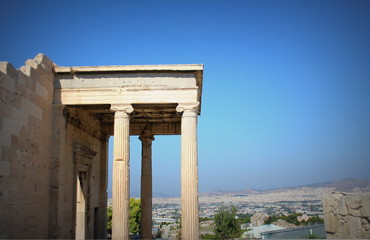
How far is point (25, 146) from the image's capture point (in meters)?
13.1

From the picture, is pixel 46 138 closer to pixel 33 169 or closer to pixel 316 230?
pixel 33 169

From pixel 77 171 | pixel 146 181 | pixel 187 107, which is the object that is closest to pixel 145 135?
pixel 146 181

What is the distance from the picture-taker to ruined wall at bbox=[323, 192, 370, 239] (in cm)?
1105

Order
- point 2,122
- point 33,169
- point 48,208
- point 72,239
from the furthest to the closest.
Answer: point 72,239 → point 48,208 → point 33,169 → point 2,122

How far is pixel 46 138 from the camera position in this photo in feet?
48.6

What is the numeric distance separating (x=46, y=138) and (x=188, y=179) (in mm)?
6098

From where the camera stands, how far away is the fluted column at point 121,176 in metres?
14.1

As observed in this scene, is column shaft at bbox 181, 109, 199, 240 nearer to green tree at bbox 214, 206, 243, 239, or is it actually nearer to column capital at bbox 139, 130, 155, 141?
column capital at bbox 139, 130, 155, 141

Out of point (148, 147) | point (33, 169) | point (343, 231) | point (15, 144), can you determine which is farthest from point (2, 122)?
point (343, 231)

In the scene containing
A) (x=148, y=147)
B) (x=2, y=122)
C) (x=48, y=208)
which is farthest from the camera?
(x=148, y=147)

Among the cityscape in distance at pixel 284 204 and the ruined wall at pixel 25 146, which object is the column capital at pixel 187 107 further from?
the cityscape in distance at pixel 284 204

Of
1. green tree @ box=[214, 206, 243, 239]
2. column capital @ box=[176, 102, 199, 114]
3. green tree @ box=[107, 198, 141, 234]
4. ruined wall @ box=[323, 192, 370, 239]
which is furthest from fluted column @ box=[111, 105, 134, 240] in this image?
green tree @ box=[107, 198, 141, 234]

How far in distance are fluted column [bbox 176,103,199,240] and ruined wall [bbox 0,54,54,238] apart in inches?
218

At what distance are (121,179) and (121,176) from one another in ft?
0.40
